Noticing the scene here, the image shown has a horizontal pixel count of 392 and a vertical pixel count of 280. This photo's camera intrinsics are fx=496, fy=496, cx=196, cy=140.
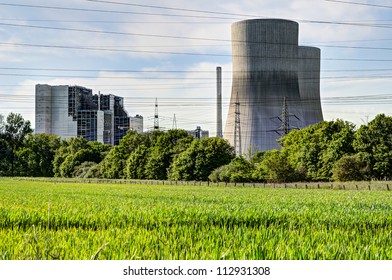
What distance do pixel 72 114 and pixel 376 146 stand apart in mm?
98511

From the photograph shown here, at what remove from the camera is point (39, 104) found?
127m

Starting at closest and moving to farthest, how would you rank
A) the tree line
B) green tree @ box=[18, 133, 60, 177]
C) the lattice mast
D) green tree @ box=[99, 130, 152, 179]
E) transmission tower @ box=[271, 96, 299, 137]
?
the tree line → the lattice mast → transmission tower @ box=[271, 96, 299, 137] → green tree @ box=[99, 130, 152, 179] → green tree @ box=[18, 133, 60, 177]

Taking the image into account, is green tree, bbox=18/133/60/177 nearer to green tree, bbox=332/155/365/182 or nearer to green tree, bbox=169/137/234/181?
green tree, bbox=169/137/234/181

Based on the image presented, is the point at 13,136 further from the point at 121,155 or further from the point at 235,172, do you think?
the point at 235,172

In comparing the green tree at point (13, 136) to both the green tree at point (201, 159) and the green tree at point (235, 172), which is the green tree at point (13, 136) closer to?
the green tree at point (201, 159)

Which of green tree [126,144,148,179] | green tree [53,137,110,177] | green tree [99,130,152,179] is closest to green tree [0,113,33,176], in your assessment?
green tree [53,137,110,177]

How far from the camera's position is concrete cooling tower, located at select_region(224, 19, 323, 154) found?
2301 inches

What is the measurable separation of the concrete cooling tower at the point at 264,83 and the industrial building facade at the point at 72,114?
68.4 m

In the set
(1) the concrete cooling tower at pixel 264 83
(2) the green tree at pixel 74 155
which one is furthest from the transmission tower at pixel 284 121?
→ (2) the green tree at pixel 74 155

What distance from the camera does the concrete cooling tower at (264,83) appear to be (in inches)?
2301

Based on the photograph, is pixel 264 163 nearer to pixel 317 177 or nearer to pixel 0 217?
pixel 317 177

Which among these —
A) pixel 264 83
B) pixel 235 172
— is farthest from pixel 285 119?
pixel 235 172

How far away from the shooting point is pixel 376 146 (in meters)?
45.7

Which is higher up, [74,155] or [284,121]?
[284,121]
